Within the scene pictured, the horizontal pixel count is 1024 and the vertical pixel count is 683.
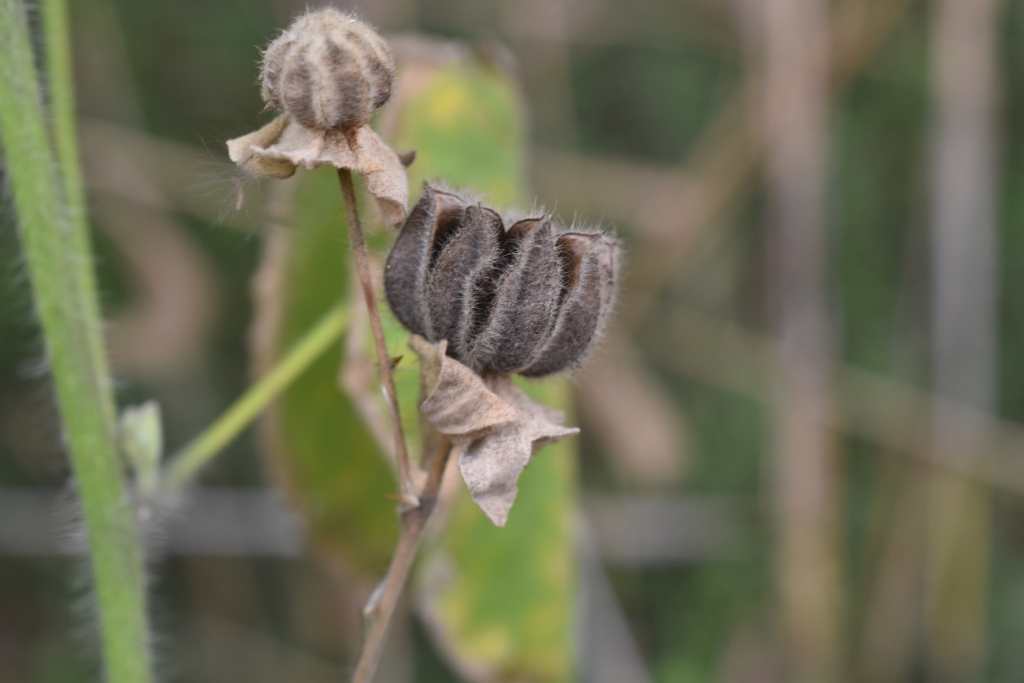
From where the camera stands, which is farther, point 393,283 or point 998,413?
point 998,413

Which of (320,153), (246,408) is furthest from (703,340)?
(320,153)

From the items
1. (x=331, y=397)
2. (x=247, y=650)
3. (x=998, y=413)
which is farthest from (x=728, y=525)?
(x=331, y=397)

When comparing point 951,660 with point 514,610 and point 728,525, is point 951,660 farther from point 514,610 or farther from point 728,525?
point 514,610

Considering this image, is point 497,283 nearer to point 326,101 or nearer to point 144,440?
point 326,101

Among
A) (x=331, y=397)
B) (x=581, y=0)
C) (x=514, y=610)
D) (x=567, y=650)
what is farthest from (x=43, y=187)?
(x=581, y=0)

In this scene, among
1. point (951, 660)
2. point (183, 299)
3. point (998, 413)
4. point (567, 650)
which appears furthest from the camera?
point (998, 413)

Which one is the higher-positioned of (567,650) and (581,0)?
(581,0)

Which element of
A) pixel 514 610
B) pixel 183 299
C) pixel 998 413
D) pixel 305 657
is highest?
pixel 183 299

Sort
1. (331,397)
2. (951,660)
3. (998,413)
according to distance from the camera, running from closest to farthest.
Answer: (331,397)
(951,660)
(998,413)
